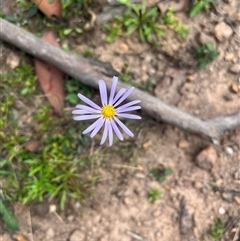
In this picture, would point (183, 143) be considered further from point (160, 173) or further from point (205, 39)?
point (205, 39)

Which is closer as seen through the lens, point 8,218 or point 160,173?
point 8,218

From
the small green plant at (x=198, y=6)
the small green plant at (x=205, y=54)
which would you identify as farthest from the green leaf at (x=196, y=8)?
the small green plant at (x=205, y=54)

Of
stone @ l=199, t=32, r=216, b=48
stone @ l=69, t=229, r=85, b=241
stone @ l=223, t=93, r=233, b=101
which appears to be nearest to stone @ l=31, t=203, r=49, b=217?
stone @ l=69, t=229, r=85, b=241

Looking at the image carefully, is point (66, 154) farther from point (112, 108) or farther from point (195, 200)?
point (195, 200)

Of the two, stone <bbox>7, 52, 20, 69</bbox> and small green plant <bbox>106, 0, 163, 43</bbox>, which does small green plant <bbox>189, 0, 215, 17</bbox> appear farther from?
stone <bbox>7, 52, 20, 69</bbox>

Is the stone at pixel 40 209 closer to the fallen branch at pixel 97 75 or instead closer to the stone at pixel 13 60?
the fallen branch at pixel 97 75

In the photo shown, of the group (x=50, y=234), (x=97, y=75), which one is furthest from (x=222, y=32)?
(x=50, y=234)

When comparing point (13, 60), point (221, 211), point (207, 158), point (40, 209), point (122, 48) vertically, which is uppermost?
point (122, 48)
